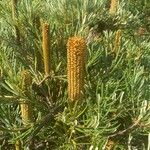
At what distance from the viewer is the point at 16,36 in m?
1.31

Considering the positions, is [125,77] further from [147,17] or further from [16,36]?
[147,17]

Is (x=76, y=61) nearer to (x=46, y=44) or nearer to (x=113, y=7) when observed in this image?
(x=46, y=44)

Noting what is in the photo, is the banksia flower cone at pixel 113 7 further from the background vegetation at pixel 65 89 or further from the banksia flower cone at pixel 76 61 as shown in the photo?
the banksia flower cone at pixel 76 61

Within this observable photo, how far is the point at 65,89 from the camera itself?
3.68 ft

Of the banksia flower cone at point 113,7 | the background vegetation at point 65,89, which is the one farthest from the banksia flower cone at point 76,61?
the banksia flower cone at point 113,7

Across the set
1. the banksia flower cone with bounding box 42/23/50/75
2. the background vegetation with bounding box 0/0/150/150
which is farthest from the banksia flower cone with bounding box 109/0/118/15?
the banksia flower cone with bounding box 42/23/50/75

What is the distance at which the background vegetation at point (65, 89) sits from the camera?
1.02 m

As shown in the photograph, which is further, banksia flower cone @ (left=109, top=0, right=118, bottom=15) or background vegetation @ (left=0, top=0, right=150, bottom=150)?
banksia flower cone @ (left=109, top=0, right=118, bottom=15)

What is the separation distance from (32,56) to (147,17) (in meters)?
1.31

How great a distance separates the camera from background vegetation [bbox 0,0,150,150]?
1023 millimetres

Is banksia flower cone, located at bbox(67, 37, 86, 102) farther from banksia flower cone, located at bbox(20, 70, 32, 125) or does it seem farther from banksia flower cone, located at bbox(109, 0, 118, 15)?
banksia flower cone, located at bbox(109, 0, 118, 15)

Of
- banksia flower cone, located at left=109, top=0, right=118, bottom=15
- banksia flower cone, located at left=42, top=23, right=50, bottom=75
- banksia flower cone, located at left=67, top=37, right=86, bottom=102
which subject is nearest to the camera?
banksia flower cone, located at left=67, top=37, right=86, bottom=102

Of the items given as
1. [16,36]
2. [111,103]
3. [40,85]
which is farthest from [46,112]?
[16,36]

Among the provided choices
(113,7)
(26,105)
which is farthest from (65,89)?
(113,7)
